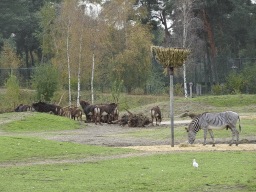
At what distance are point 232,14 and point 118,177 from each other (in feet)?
155

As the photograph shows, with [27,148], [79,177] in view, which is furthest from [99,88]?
[79,177]

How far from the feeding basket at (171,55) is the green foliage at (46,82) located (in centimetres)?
2339

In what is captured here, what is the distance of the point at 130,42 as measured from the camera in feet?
159

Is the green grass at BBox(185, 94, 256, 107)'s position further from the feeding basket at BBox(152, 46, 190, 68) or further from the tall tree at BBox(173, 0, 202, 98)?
the feeding basket at BBox(152, 46, 190, 68)

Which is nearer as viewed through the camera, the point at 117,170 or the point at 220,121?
the point at 117,170

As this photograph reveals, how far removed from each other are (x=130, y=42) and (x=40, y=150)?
1412 inches

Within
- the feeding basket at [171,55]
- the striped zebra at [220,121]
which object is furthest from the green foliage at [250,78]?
the feeding basket at [171,55]

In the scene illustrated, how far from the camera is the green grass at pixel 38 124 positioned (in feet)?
78.7

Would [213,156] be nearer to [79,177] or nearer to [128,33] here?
[79,177]

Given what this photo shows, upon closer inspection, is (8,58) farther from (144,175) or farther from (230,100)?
(144,175)

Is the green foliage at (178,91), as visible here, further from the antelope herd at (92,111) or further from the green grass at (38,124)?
the green grass at (38,124)

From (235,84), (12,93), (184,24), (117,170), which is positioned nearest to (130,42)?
(184,24)

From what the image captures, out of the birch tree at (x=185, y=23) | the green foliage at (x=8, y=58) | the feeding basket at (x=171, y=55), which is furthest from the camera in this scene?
the green foliage at (x=8, y=58)

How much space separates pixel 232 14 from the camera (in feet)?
173
